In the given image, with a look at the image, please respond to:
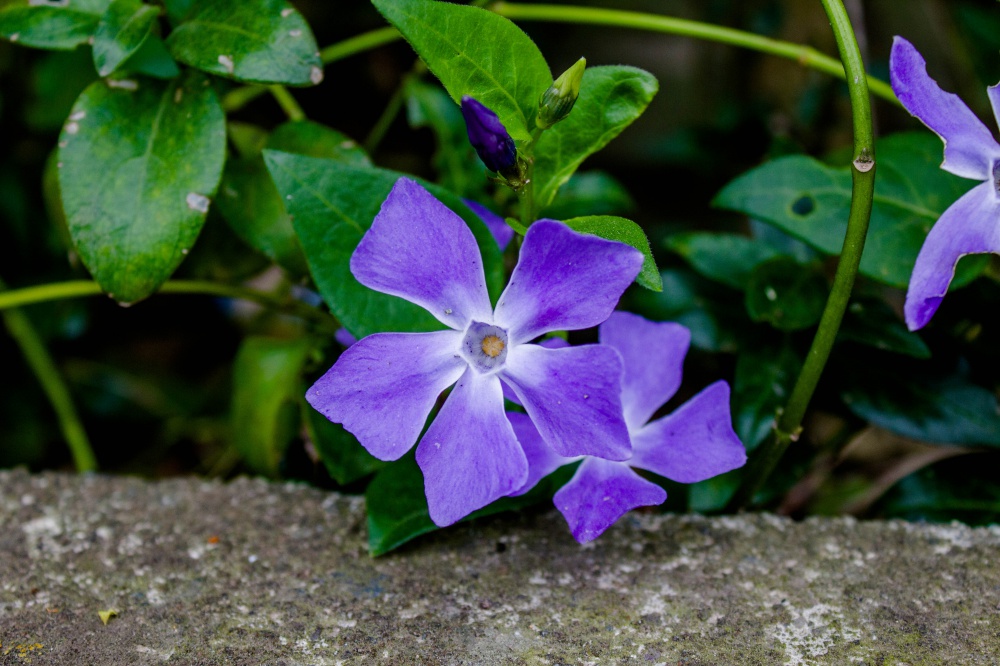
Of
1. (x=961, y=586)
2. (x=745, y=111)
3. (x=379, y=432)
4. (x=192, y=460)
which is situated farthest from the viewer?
(x=745, y=111)

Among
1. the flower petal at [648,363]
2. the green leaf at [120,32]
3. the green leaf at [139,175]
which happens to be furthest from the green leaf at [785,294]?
the green leaf at [120,32]

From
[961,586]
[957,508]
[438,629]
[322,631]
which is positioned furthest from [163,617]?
[957,508]

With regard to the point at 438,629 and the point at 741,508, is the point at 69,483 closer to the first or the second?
the point at 438,629

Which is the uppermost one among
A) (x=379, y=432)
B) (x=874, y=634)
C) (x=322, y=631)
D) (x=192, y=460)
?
(x=379, y=432)

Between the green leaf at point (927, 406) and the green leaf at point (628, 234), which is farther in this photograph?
the green leaf at point (927, 406)

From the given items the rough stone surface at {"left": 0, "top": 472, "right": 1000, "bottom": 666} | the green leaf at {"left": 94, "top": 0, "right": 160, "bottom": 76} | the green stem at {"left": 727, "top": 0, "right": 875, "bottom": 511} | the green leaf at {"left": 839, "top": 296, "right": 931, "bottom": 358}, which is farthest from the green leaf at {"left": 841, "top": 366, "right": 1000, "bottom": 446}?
the green leaf at {"left": 94, "top": 0, "right": 160, "bottom": 76}

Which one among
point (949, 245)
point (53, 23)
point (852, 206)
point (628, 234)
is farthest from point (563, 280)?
point (53, 23)

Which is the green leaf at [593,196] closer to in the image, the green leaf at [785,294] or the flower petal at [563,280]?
the green leaf at [785,294]
